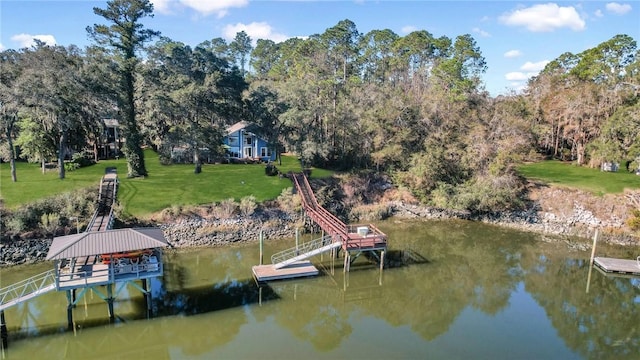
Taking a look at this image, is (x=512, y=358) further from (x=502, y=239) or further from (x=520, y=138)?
(x=520, y=138)

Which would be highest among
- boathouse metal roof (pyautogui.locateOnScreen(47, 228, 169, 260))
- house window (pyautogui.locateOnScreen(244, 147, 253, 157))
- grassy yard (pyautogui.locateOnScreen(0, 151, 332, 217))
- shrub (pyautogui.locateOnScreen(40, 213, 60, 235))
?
house window (pyautogui.locateOnScreen(244, 147, 253, 157))

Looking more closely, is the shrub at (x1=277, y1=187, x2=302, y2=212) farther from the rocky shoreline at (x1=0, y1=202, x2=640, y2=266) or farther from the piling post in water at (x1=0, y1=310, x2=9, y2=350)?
the piling post in water at (x1=0, y1=310, x2=9, y2=350)

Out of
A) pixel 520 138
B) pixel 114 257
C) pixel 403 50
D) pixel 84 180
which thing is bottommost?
pixel 114 257

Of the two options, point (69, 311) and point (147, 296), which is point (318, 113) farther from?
point (69, 311)

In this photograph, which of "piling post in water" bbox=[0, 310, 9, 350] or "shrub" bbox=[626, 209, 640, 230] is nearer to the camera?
Result: "piling post in water" bbox=[0, 310, 9, 350]

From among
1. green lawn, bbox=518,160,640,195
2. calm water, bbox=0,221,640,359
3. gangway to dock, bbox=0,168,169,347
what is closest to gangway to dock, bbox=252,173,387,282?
calm water, bbox=0,221,640,359

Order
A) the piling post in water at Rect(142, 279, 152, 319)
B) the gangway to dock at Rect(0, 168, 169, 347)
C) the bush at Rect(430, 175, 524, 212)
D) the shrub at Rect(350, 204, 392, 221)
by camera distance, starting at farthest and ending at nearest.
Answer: the shrub at Rect(350, 204, 392, 221) < the bush at Rect(430, 175, 524, 212) < the piling post in water at Rect(142, 279, 152, 319) < the gangway to dock at Rect(0, 168, 169, 347)

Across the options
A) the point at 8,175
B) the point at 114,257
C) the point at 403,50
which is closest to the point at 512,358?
the point at 114,257
